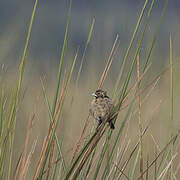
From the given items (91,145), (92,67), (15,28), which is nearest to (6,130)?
(91,145)

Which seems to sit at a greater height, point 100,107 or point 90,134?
point 100,107

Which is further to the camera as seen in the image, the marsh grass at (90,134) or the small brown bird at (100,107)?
the small brown bird at (100,107)

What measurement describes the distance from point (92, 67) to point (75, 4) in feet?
158

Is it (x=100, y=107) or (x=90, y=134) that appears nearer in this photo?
(x=90, y=134)

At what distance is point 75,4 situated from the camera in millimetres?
49625

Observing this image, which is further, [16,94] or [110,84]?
[110,84]

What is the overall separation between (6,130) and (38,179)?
0.82 feet

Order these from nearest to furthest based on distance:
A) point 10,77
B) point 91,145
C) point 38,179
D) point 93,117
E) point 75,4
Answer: point 91,145, point 38,179, point 93,117, point 10,77, point 75,4

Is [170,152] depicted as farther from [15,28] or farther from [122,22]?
[15,28]

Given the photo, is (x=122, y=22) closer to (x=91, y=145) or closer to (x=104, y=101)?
(x=104, y=101)

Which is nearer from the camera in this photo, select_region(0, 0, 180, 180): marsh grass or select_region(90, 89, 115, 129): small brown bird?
select_region(0, 0, 180, 180): marsh grass

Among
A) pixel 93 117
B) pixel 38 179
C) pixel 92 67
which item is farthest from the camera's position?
pixel 92 67

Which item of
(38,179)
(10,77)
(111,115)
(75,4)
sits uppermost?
(75,4)

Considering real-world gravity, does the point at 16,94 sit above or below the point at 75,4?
below
